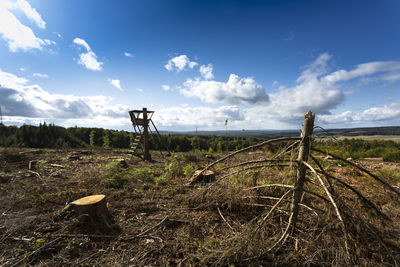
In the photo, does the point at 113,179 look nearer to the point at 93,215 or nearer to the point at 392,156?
the point at 93,215

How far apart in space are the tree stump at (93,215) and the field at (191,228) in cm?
9

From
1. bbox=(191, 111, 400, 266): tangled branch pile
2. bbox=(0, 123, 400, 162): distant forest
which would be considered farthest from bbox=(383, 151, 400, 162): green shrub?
bbox=(191, 111, 400, 266): tangled branch pile

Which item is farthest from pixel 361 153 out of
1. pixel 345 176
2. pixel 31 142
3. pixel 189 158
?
pixel 31 142

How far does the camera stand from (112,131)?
49.5 feet

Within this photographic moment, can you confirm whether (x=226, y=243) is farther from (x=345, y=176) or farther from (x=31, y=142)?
(x=31, y=142)

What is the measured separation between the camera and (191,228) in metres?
2.88

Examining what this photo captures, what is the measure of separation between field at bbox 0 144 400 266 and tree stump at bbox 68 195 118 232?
3.4 inches

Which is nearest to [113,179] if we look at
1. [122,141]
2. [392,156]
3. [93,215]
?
[93,215]

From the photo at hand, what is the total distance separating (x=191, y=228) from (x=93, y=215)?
1845 mm

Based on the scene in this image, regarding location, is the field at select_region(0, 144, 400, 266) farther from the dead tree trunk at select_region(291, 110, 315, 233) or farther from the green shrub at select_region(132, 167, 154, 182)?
the green shrub at select_region(132, 167, 154, 182)

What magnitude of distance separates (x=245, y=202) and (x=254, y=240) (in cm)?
127

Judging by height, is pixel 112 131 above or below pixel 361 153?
above

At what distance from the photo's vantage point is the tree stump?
9.28 feet

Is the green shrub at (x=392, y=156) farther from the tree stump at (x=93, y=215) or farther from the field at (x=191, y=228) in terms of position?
the tree stump at (x=93, y=215)
